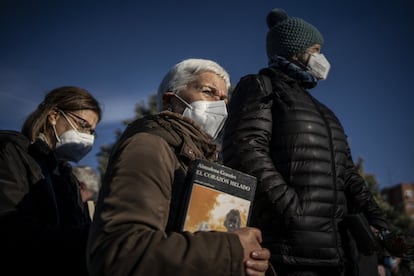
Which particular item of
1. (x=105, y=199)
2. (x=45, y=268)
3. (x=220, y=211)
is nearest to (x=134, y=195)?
(x=105, y=199)

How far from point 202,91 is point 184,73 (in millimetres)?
163

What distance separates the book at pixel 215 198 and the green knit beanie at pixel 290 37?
7.84 ft

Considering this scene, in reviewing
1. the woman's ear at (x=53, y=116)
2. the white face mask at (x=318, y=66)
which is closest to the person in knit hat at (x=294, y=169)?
the white face mask at (x=318, y=66)

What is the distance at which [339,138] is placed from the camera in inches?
117

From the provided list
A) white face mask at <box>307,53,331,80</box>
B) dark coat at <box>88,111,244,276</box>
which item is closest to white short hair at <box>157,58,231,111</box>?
dark coat at <box>88,111,244,276</box>

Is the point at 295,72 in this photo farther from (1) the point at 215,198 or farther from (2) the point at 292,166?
(1) the point at 215,198

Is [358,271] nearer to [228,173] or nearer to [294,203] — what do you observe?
[294,203]

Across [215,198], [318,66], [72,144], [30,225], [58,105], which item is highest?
[318,66]

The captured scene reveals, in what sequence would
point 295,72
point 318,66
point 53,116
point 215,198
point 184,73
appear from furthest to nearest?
point 318,66 → point 295,72 → point 53,116 → point 184,73 → point 215,198

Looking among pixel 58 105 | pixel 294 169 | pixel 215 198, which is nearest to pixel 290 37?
pixel 294 169

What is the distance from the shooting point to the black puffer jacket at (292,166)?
2477 millimetres

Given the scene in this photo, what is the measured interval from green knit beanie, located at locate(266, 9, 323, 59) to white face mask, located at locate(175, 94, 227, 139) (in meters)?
1.76

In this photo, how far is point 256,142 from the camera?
106 inches

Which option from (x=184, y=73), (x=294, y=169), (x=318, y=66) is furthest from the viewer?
(x=318, y=66)
